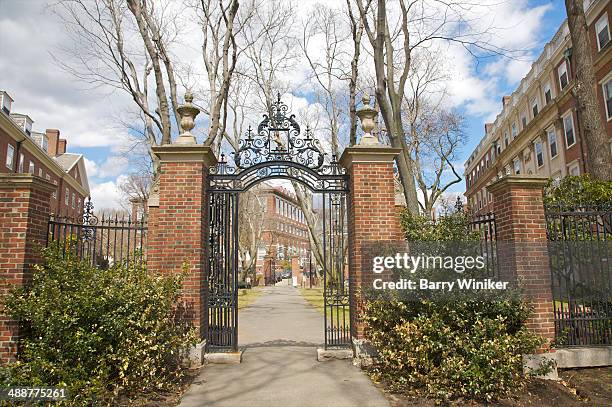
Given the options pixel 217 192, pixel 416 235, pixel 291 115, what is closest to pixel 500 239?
pixel 416 235

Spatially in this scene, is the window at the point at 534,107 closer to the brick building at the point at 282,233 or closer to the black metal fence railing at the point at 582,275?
the black metal fence railing at the point at 582,275

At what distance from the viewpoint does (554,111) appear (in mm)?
26328

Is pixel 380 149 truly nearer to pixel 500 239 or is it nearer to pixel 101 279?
pixel 500 239

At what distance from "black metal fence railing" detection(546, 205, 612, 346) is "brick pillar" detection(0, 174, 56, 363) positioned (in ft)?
25.9

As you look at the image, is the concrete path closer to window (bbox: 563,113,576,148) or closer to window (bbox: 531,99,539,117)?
window (bbox: 563,113,576,148)

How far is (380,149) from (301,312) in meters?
10.3

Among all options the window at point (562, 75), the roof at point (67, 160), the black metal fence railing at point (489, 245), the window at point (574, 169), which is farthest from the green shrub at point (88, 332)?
the roof at point (67, 160)

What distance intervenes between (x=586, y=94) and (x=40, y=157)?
35.6m

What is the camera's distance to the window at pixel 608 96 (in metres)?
19.4

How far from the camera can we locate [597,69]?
2036 cm

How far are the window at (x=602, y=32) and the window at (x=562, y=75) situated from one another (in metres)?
4.27

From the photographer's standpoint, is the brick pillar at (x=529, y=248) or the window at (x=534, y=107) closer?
the brick pillar at (x=529, y=248)

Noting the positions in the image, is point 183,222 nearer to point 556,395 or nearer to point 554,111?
point 556,395

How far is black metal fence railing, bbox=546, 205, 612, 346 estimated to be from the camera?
6.52 meters
